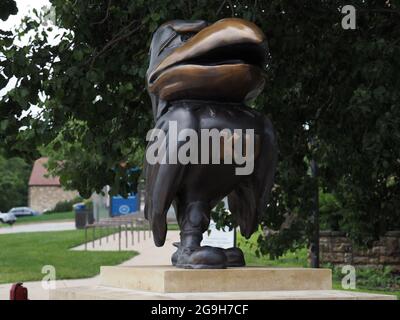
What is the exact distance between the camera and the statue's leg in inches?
220

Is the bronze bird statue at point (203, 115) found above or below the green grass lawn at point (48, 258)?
above

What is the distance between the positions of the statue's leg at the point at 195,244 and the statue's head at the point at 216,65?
2.49 ft

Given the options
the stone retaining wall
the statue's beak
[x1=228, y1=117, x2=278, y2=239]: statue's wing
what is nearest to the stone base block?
[x1=228, y1=117, x2=278, y2=239]: statue's wing

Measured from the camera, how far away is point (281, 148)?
35.4 feet

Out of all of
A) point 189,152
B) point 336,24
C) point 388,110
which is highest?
point 336,24

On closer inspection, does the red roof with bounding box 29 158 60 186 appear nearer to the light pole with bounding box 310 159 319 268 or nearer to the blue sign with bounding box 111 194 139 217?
the blue sign with bounding box 111 194 139 217

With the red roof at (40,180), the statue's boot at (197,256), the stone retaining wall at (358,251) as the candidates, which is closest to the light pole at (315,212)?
the stone retaining wall at (358,251)

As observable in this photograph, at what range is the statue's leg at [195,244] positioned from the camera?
5582 mm

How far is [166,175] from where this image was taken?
18.9 feet

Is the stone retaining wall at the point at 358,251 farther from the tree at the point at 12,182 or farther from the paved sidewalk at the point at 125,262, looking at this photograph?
the tree at the point at 12,182

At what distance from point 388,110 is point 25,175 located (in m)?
66.9
